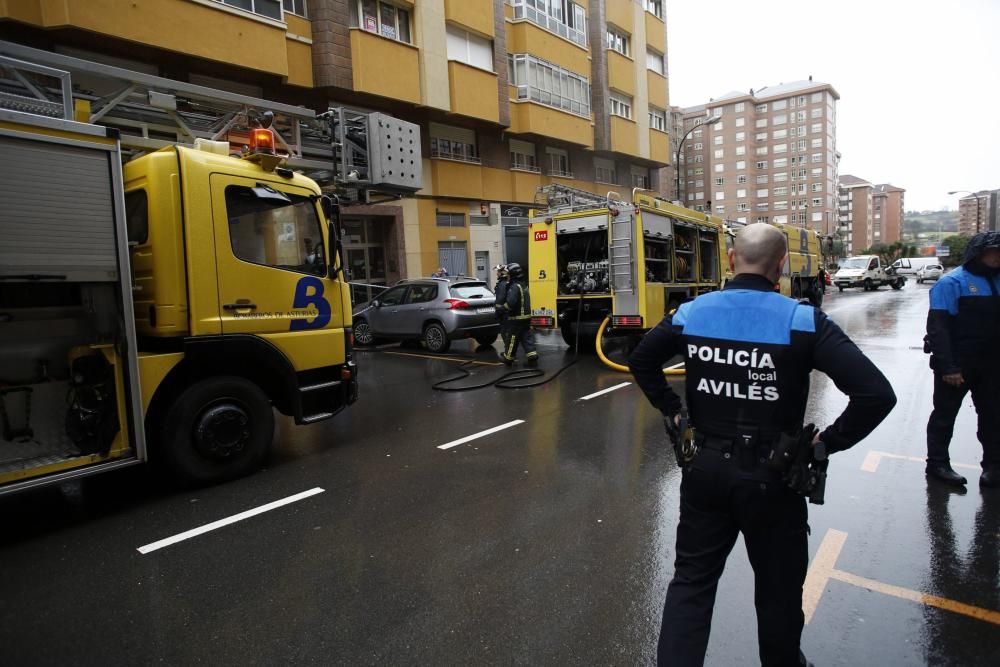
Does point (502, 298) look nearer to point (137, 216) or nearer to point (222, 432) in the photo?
point (222, 432)

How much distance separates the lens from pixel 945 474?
14.2 feet

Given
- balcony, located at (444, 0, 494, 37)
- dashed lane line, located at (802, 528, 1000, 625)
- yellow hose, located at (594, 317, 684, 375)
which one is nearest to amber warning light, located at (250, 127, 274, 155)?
dashed lane line, located at (802, 528, 1000, 625)

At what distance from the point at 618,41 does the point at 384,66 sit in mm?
16391

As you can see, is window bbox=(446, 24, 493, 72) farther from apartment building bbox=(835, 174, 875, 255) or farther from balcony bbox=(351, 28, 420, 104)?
apartment building bbox=(835, 174, 875, 255)

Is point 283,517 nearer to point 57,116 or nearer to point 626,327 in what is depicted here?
point 57,116

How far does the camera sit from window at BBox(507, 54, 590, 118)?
22.5m

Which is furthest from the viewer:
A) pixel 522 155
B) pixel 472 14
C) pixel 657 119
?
pixel 657 119

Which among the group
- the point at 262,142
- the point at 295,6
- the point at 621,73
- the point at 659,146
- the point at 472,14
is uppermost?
the point at 621,73

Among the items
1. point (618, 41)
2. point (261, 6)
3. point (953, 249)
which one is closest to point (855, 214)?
point (953, 249)

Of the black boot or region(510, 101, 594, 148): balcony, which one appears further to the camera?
region(510, 101, 594, 148): balcony

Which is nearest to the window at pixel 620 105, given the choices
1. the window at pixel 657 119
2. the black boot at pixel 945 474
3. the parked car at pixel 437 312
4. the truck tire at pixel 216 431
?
the window at pixel 657 119

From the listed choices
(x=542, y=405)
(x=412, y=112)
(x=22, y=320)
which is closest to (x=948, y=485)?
(x=542, y=405)

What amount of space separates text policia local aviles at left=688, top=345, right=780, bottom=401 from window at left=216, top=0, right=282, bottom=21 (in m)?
15.7

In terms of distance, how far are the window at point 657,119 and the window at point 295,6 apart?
65.3 ft
